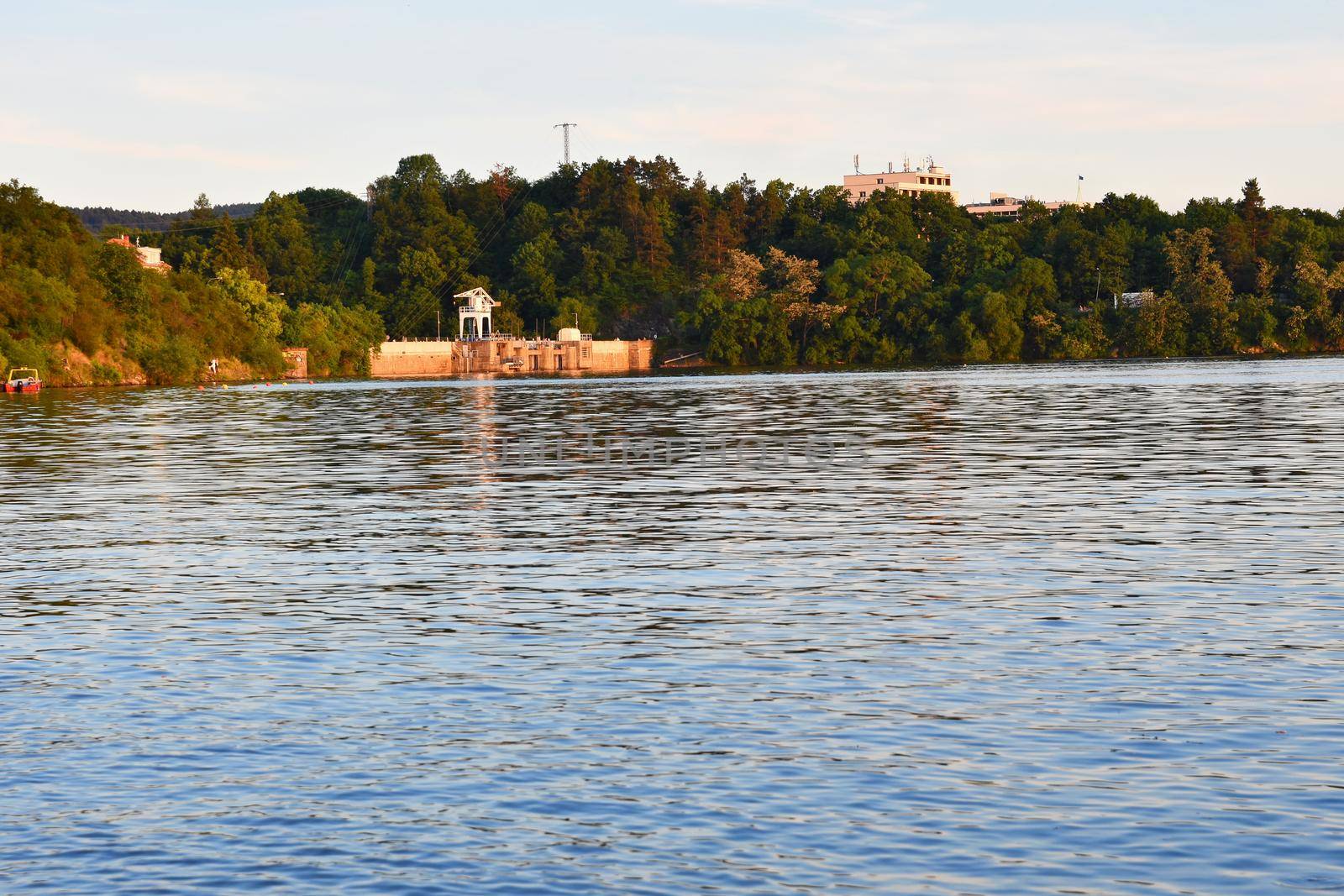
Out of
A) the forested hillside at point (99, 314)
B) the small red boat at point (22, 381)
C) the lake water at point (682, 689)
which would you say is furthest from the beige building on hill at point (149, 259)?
the lake water at point (682, 689)

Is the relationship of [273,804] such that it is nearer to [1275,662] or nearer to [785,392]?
[1275,662]

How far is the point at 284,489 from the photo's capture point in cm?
4075

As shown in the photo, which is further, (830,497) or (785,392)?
(785,392)

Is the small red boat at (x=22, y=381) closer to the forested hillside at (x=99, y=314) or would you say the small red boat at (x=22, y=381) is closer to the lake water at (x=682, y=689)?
the forested hillside at (x=99, y=314)

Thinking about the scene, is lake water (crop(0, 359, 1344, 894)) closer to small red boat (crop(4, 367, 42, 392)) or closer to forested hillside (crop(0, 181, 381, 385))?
small red boat (crop(4, 367, 42, 392))

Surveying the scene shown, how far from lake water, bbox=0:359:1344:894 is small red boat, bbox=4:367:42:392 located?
289 feet

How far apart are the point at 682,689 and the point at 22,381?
111824 mm

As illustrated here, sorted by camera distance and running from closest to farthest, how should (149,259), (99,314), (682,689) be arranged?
(682,689), (99,314), (149,259)

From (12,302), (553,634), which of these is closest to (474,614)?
(553,634)

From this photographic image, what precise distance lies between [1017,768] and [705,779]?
8.02 feet

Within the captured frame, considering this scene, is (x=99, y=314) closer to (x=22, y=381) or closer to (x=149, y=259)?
(x=22, y=381)

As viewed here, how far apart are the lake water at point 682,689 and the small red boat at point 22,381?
8799 cm

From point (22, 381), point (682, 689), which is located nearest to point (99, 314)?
point (22, 381)

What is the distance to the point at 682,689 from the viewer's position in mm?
16656
